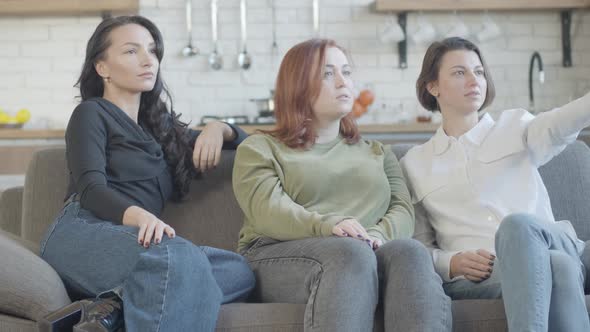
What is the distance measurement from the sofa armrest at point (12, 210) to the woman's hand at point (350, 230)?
1.22 m

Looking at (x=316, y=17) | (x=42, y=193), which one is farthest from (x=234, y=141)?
(x=316, y=17)

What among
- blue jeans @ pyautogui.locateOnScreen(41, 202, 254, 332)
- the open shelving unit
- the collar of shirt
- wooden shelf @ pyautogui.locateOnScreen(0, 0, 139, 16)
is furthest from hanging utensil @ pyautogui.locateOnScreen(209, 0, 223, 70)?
blue jeans @ pyautogui.locateOnScreen(41, 202, 254, 332)

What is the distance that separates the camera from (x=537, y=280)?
6.31 feet

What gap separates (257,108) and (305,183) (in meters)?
2.84

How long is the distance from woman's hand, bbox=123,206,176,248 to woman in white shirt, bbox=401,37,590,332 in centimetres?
76

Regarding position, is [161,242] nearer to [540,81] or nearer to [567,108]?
[567,108]

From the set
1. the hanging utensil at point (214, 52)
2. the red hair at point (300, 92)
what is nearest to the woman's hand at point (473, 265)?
the red hair at point (300, 92)

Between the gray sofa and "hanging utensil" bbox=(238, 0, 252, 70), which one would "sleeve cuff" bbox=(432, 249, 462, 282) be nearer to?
→ the gray sofa

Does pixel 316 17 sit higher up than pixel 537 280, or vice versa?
pixel 316 17

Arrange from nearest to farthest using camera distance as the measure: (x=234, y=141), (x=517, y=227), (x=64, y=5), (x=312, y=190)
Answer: (x=517, y=227), (x=312, y=190), (x=234, y=141), (x=64, y=5)

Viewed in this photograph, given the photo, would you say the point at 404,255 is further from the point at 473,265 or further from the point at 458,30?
the point at 458,30

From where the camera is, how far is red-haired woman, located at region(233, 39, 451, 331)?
1960 millimetres

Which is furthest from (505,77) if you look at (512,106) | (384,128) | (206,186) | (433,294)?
(433,294)

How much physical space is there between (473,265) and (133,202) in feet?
3.11
